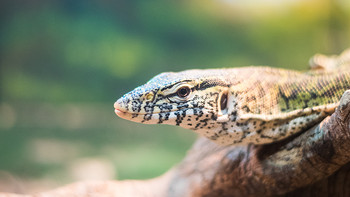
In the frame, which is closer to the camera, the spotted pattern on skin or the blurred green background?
the spotted pattern on skin

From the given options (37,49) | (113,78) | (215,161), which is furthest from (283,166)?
(37,49)

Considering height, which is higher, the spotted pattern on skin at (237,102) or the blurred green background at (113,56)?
the blurred green background at (113,56)

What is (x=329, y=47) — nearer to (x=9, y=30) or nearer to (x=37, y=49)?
(x=37, y=49)

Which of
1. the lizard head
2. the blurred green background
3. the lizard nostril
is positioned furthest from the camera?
the blurred green background

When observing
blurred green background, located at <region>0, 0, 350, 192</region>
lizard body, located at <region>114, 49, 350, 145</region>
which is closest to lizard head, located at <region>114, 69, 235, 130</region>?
lizard body, located at <region>114, 49, 350, 145</region>

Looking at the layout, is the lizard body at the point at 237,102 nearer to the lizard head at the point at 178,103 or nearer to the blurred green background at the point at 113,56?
the lizard head at the point at 178,103

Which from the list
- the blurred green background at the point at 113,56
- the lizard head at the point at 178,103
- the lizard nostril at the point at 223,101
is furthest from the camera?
the blurred green background at the point at 113,56

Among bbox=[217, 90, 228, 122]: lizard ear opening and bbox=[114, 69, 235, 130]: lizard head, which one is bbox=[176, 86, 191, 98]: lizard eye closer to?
bbox=[114, 69, 235, 130]: lizard head

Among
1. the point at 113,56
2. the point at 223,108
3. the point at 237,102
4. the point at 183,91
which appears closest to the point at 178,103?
the point at 183,91

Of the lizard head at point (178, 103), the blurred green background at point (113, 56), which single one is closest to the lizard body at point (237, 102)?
the lizard head at point (178, 103)
